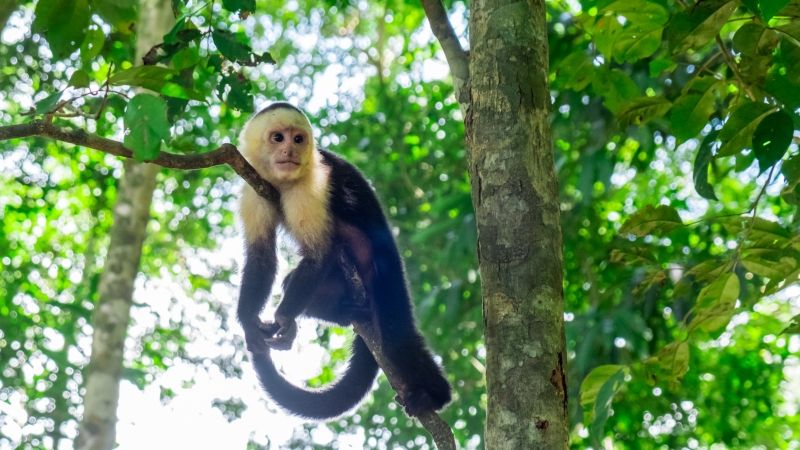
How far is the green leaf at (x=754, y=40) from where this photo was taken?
2107mm

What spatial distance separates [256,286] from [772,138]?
201 centimetres

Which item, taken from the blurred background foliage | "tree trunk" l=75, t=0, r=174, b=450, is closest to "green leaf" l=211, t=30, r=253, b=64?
the blurred background foliage

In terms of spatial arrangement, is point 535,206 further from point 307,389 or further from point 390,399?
point 390,399

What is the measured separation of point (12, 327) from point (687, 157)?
587 cm

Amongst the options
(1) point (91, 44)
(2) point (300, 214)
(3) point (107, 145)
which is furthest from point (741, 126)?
(2) point (300, 214)

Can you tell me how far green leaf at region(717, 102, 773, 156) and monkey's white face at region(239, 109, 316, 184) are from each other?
167cm

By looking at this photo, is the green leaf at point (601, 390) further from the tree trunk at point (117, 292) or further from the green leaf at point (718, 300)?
the tree trunk at point (117, 292)

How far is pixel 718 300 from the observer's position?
7.75ft

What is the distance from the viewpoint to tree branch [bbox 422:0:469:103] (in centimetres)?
211

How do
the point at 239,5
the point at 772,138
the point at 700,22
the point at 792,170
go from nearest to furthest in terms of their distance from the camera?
the point at 772,138
the point at 700,22
the point at 792,170
the point at 239,5

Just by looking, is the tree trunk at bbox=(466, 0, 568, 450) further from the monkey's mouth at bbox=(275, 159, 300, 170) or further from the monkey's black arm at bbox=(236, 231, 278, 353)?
the monkey's black arm at bbox=(236, 231, 278, 353)

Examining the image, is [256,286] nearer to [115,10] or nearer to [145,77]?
[115,10]

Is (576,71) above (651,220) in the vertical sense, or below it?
above

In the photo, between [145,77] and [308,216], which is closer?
[145,77]
